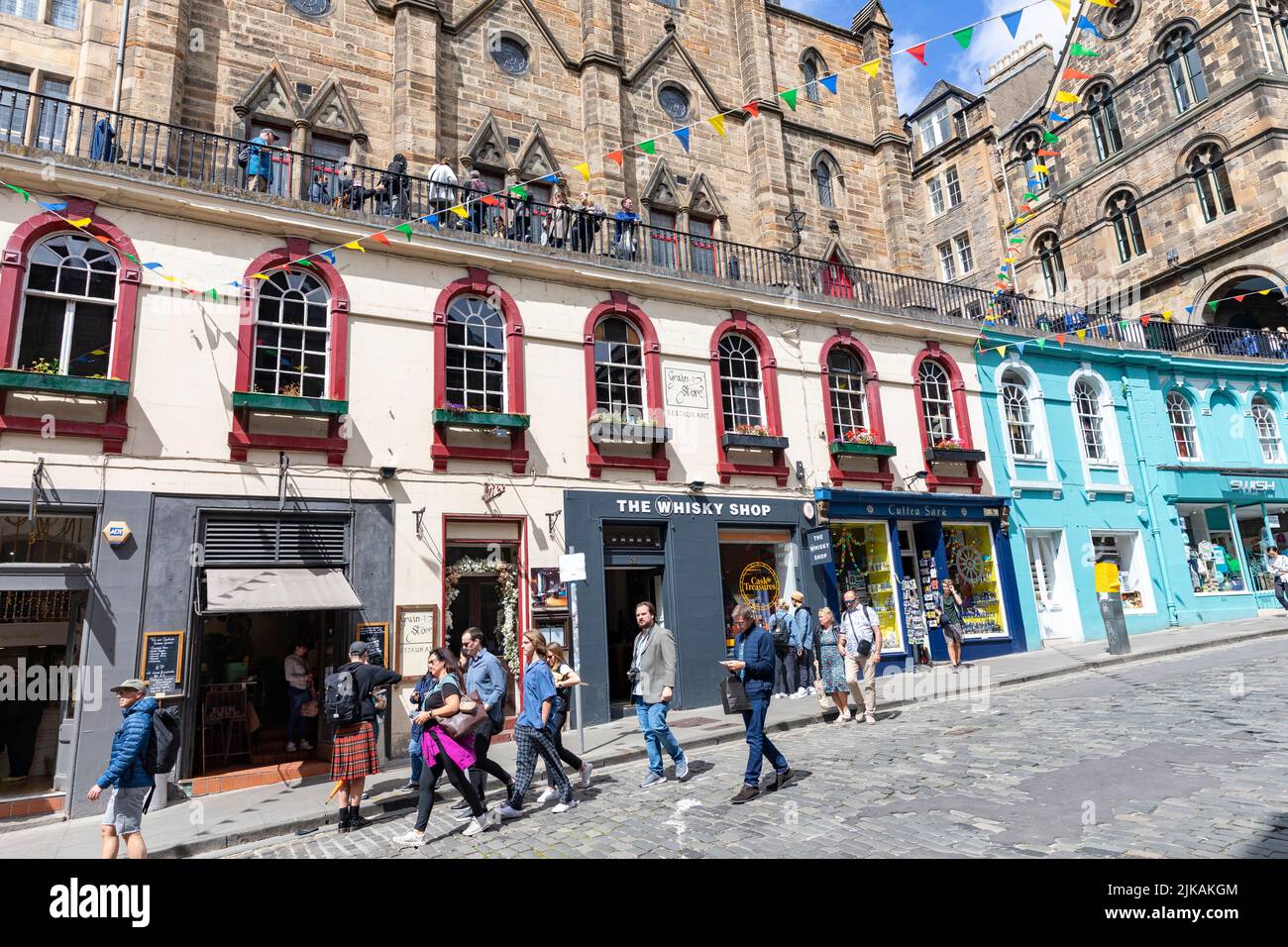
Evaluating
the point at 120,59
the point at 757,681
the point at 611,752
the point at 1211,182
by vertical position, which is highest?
the point at 1211,182

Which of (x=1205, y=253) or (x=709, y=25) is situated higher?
(x=709, y=25)

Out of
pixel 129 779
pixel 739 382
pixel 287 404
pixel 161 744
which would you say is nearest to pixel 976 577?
pixel 739 382

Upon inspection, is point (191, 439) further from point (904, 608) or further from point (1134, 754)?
point (904, 608)

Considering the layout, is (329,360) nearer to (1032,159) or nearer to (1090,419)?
(1090,419)

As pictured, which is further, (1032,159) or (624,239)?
(1032,159)

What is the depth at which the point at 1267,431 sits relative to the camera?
22703 mm

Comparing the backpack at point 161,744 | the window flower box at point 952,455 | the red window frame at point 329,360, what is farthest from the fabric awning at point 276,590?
the window flower box at point 952,455

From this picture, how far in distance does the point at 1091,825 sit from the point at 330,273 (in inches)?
473

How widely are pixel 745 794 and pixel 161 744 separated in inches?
205

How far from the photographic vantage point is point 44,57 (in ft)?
47.7

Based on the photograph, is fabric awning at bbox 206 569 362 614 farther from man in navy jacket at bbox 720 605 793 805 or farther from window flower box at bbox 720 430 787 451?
window flower box at bbox 720 430 787 451

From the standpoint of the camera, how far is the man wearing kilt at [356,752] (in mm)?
7738
